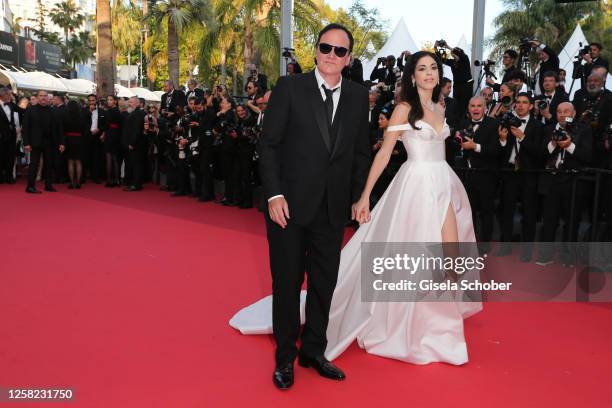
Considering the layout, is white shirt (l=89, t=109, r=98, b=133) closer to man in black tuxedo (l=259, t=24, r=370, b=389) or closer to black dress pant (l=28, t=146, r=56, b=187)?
black dress pant (l=28, t=146, r=56, b=187)

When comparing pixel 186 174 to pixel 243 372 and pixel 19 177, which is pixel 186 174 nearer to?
pixel 19 177

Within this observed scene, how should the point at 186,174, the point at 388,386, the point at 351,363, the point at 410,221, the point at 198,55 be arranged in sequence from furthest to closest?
the point at 198,55, the point at 186,174, the point at 410,221, the point at 351,363, the point at 388,386

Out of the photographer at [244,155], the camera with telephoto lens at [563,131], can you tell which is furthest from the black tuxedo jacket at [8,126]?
the camera with telephoto lens at [563,131]

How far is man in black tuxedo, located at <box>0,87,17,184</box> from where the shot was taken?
12.3 metres

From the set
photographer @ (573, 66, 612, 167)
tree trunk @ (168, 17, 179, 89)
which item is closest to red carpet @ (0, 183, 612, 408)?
photographer @ (573, 66, 612, 167)

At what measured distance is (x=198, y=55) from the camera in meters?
30.3

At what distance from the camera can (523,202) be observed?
6887 mm

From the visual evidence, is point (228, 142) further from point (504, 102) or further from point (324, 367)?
point (324, 367)

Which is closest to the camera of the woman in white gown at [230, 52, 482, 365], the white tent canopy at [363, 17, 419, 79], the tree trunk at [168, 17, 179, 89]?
the woman in white gown at [230, 52, 482, 365]

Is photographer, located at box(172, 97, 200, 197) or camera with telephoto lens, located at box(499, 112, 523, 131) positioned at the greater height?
camera with telephoto lens, located at box(499, 112, 523, 131)

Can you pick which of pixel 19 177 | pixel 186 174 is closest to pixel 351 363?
pixel 186 174

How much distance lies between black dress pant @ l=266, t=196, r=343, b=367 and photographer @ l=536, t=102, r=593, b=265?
352 cm

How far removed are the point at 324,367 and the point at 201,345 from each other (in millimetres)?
915

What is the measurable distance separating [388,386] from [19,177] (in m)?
12.8
